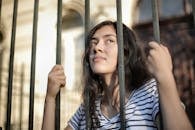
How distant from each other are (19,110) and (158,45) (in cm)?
373

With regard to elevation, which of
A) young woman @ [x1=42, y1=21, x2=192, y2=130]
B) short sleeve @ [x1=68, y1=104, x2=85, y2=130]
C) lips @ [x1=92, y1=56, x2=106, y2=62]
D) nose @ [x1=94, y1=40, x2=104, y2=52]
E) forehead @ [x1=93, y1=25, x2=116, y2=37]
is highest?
forehead @ [x1=93, y1=25, x2=116, y2=37]

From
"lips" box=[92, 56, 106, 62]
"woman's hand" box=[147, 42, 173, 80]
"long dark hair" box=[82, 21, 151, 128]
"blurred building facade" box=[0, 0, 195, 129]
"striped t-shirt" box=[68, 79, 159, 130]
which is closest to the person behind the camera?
"woman's hand" box=[147, 42, 173, 80]

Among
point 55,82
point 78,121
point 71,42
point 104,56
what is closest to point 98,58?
point 104,56

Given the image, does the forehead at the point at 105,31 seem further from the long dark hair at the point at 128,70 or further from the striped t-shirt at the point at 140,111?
the striped t-shirt at the point at 140,111

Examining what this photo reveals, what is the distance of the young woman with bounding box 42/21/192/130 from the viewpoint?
1.02 m

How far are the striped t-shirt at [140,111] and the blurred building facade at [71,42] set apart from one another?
98.7 inches

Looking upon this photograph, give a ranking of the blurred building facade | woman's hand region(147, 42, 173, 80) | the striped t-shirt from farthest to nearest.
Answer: the blurred building facade
the striped t-shirt
woman's hand region(147, 42, 173, 80)

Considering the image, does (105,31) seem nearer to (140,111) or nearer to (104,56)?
(104,56)

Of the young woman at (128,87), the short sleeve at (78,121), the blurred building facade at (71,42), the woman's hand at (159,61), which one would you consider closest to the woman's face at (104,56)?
the young woman at (128,87)

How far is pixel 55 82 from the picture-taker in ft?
4.40

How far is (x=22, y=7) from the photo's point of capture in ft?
16.0

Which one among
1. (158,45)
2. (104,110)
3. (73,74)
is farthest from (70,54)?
(158,45)

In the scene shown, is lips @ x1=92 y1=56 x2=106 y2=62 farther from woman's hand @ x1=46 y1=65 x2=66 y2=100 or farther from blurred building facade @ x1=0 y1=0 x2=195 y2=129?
blurred building facade @ x1=0 y1=0 x2=195 y2=129

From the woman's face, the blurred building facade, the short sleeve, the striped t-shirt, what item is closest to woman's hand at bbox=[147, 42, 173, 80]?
the striped t-shirt
